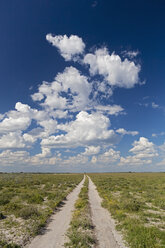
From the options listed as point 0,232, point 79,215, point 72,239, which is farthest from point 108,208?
point 0,232

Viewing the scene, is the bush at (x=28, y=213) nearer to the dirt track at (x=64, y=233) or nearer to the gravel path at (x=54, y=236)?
the dirt track at (x=64, y=233)

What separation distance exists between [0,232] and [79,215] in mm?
6181

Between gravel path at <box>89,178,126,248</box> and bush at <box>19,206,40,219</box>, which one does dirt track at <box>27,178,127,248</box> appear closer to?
gravel path at <box>89,178,126,248</box>

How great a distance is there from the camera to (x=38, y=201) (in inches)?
723

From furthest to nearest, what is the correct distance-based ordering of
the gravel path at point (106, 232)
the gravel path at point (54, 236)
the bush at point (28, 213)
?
the bush at point (28, 213) < the gravel path at point (106, 232) < the gravel path at point (54, 236)

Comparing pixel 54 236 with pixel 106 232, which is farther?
pixel 106 232

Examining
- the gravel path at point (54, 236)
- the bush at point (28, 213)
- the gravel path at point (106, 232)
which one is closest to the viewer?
the gravel path at point (54, 236)

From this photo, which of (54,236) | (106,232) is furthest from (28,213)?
(106,232)

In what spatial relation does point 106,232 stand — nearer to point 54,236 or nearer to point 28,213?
Answer: point 54,236

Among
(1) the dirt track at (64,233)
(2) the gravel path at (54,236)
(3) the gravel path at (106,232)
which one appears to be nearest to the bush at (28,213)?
(1) the dirt track at (64,233)

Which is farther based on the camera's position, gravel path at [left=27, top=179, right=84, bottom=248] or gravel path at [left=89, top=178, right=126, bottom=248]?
gravel path at [left=89, top=178, right=126, bottom=248]

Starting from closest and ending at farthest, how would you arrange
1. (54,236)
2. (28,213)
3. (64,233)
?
(54,236)
(64,233)
(28,213)

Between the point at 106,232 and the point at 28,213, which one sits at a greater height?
the point at 28,213

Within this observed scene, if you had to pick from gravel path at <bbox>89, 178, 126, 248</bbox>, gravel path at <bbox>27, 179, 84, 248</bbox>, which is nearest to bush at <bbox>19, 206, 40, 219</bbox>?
gravel path at <bbox>27, 179, 84, 248</bbox>
